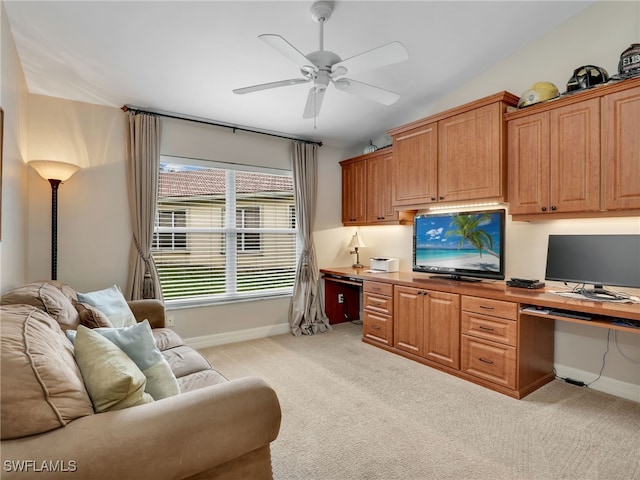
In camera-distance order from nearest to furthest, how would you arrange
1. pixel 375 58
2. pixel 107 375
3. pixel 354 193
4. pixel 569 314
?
pixel 107 375, pixel 375 58, pixel 569 314, pixel 354 193

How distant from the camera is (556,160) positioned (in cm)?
271

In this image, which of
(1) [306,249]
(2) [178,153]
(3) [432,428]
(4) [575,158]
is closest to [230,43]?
(2) [178,153]

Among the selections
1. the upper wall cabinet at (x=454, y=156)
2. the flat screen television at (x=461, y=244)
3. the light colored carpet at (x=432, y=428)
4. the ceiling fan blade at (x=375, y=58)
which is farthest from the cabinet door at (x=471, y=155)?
the light colored carpet at (x=432, y=428)

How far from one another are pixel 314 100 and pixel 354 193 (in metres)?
2.36

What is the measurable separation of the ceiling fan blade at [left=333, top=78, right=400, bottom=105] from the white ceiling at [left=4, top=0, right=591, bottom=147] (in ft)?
1.84

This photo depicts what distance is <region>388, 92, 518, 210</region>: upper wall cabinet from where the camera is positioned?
119 inches

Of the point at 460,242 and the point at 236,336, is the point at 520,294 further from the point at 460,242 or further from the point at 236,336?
the point at 236,336

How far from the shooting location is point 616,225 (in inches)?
104

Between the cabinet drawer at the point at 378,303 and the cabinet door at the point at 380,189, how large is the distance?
1000mm

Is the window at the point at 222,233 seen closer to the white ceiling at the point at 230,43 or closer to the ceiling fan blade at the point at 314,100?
the white ceiling at the point at 230,43

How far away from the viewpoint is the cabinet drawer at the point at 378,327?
372 centimetres

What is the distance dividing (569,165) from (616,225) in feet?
1.96

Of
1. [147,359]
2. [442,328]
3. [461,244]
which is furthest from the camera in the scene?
[461,244]

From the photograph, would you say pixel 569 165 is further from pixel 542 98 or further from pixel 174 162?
pixel 174 162
